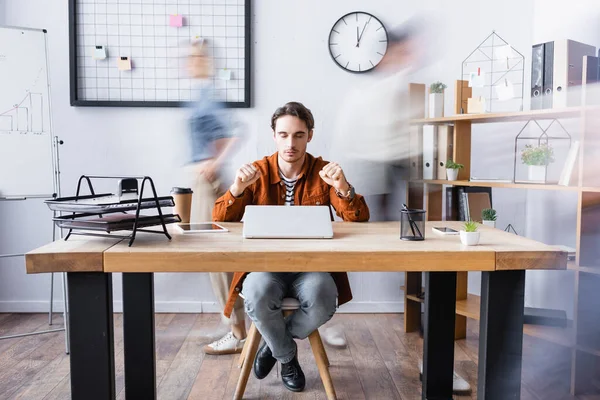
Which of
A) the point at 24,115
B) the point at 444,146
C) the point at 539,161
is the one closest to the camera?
the point at 539,161

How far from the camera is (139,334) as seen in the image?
172 cm

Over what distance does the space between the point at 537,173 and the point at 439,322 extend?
0.86 meters

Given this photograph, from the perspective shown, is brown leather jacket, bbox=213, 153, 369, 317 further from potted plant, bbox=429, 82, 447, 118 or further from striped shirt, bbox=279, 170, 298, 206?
potted plant, bbox=429, 82, 447, 118

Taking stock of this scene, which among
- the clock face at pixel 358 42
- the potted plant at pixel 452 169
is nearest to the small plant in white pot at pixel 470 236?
the potted plant at pixel 452 169

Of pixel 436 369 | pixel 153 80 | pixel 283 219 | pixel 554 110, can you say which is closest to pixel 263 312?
pixel 283 219

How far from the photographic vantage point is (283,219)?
1567 mm

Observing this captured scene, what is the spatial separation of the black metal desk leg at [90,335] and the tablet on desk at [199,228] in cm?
34

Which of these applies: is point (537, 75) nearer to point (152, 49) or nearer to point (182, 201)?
point (182, 201)

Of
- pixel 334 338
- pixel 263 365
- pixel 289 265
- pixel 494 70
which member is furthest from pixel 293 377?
pixel 494 70

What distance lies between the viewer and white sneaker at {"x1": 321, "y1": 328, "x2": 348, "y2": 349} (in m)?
2.59

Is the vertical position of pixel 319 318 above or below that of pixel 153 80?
below

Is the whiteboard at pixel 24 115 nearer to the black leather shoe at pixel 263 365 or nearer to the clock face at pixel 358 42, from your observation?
the black leather shoe at pixel 263 365

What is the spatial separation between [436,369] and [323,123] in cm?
158

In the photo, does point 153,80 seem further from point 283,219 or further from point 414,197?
point 283,219
